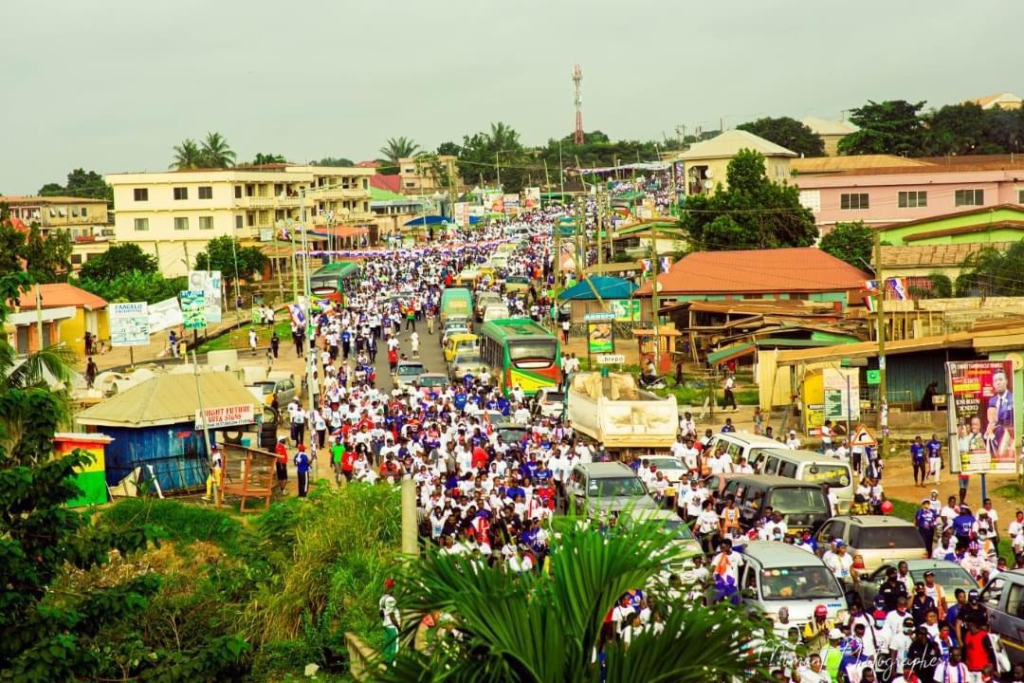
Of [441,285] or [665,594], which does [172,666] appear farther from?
[441,285]

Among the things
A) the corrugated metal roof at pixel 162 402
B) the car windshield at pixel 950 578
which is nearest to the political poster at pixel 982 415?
the car windshield at pixel 950 578

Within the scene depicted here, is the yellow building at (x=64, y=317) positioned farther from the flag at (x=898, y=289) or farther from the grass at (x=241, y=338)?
the flag at (x=898, y=289)

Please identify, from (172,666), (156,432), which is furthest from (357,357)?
(172,666)

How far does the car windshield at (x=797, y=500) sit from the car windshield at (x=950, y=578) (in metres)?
4.46

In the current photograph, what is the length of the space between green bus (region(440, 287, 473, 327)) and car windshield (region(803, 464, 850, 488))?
3737 cm

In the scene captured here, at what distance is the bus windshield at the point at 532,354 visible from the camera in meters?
43.2

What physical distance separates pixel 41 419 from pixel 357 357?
38.4 meters

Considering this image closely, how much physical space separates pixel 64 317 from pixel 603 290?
21.3 m

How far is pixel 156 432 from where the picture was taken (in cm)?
3031

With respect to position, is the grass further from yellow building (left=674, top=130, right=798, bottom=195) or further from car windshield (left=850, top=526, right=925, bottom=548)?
car windshield (left=850, top=526, right=925, bottom=548)

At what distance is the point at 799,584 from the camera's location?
17.3 metres

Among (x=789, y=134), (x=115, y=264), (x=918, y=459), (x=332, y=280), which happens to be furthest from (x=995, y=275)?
(x=789, y=134)

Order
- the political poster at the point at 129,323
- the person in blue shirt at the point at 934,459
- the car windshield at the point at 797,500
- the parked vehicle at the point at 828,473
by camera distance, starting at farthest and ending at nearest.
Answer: the political poster at the point at 129,323 < the person in blue shirt at the point at 934,459 < the parked vehicle at the point at 828,473 < the car windshield at the point at 797,500

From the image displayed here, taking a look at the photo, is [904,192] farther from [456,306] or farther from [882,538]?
[882,538]
